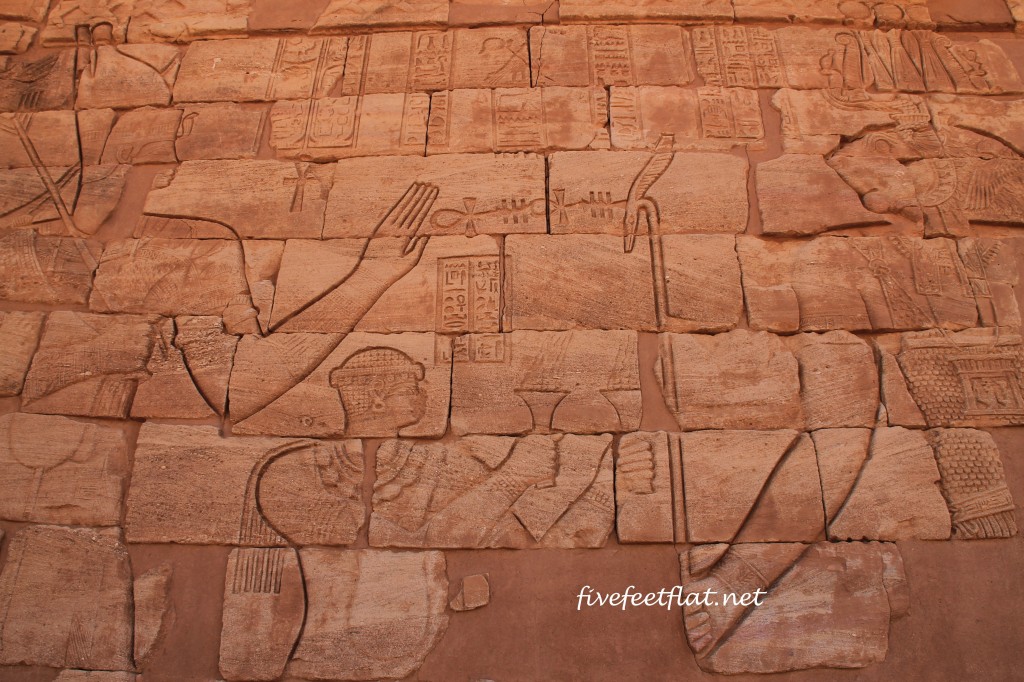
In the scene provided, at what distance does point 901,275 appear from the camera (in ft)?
12.8

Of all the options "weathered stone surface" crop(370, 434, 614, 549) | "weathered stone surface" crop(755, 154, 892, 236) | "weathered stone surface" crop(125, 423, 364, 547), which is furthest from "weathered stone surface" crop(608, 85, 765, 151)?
"weathered stone surface" crop(125, 423, 364, 547)

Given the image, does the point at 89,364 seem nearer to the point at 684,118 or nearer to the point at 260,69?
the point at 260,69

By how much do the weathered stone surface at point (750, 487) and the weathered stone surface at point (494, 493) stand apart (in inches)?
16.1

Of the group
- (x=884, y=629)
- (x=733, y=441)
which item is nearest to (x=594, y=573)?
(x=733, y=441)

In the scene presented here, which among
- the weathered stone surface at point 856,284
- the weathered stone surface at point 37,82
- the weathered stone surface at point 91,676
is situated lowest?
the weathered stone surface at point 91,676

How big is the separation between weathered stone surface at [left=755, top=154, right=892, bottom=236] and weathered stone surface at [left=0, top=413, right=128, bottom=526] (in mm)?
3615

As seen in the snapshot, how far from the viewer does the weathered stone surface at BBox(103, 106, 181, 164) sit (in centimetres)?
443

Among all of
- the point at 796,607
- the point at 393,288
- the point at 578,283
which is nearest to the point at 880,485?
the point at 796,607

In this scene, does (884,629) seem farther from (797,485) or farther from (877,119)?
(877,119)

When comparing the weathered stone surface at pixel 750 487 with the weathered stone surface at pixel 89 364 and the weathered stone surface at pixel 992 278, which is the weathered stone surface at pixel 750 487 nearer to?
the weathered stone surface at pixel 992 278

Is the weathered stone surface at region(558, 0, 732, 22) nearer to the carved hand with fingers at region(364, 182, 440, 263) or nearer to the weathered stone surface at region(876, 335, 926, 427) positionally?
the carved hand with fingers at region(364, 182, 440, 263)

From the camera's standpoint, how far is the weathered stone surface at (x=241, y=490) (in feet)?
11.0

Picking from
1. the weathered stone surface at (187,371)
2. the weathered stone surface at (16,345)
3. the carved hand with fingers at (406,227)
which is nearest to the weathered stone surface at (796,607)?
the carved hand with fingers at (406,227)

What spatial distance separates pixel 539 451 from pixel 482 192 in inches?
62.0
